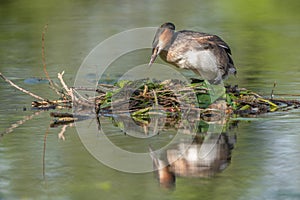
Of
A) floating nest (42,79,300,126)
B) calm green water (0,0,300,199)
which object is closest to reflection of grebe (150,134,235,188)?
calm green water (0,0,300,199)

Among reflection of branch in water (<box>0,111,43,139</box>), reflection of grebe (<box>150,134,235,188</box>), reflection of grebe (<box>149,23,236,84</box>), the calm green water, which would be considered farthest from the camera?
reflection of grebe (<box>149,23,236,84</box>)

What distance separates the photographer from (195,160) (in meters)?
6.73

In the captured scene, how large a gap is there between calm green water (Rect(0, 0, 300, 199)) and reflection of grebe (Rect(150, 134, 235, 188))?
101 millimetres

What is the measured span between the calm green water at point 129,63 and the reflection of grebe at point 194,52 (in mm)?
671

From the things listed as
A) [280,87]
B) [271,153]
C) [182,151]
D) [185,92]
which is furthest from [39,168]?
[280,87]

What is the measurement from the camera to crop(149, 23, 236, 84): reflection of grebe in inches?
346

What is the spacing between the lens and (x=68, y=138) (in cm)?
747

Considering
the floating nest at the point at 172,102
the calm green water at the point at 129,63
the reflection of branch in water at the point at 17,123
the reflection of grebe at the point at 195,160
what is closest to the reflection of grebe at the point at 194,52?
the floating nest at the point at 172,102

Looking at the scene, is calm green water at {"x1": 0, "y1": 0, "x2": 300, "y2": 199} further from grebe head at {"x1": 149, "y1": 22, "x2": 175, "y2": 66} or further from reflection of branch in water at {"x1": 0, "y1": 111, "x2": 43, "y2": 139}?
grebe head at {"x1": 149, "y1": 22, "x2": 175, "y2": 66}

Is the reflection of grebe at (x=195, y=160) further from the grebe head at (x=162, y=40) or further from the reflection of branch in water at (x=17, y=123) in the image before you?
the grebe head at (x=162, y=40)

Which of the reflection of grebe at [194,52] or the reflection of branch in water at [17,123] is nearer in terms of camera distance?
the reflection of branch in water at [17,123]

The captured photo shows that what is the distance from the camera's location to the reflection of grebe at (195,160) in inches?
249

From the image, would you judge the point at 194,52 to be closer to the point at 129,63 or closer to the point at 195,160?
the point at 195,160

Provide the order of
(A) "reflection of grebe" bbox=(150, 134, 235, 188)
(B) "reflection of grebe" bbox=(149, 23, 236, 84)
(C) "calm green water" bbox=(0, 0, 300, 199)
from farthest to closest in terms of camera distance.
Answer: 1. (B) "reflection of grebe" bbox=(149, 23, 236, 84)
2. (A) "reflection of grebe" bbox=(150, 134, 235, 188)
3. (C) "calm green water" bbox=(0, 0, 300, 199)
